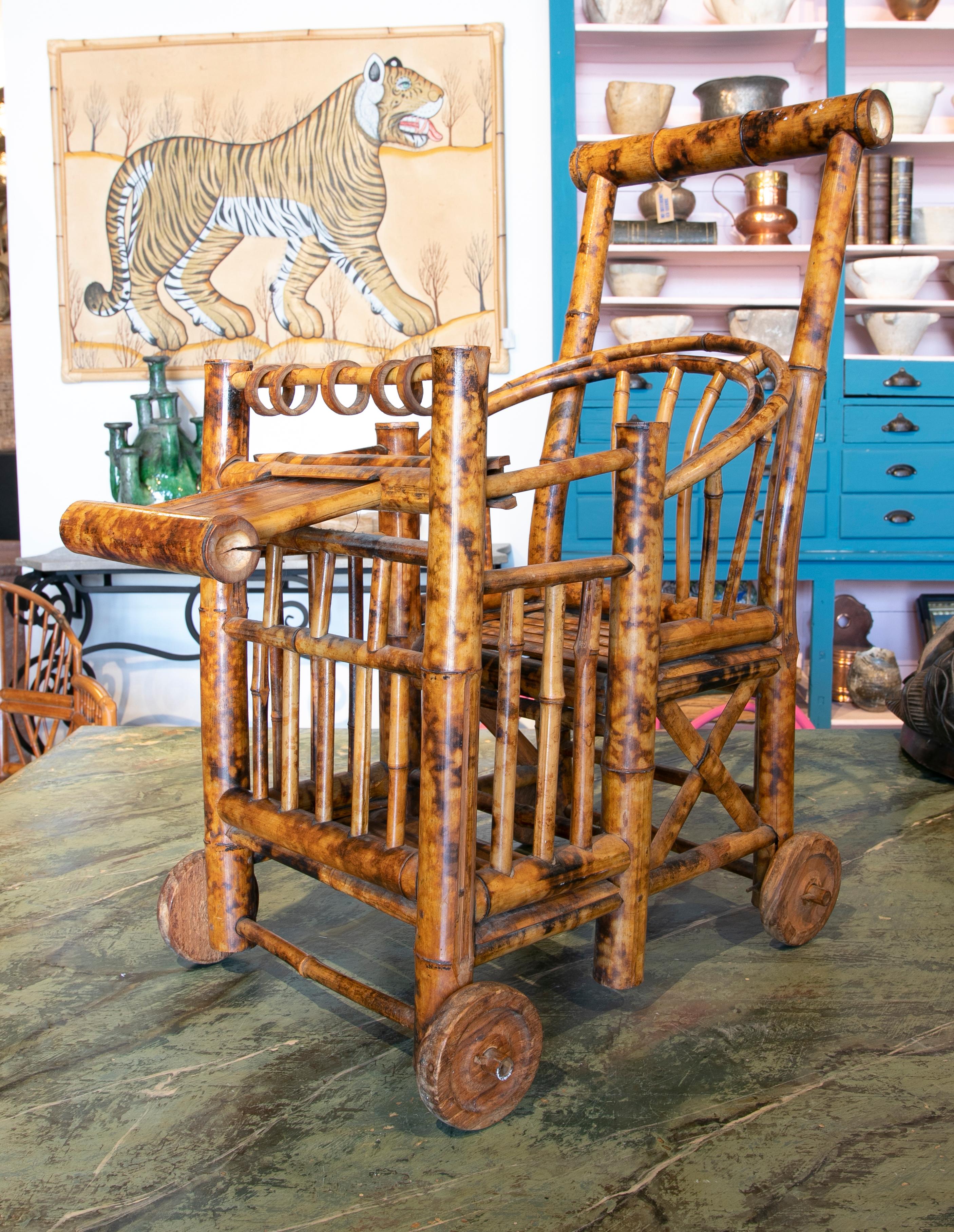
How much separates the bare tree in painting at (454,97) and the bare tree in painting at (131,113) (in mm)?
1048

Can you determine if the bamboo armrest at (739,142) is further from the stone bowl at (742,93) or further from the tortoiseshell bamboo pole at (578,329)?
the stone bowl at (742,93)

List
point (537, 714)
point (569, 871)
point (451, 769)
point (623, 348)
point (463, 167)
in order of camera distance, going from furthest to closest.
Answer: point (463, 167) < point (623, 348) < point (537, 714) < point (569, 871) < point (451, 769)

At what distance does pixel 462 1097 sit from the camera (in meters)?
0.85

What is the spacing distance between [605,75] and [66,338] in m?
2.11

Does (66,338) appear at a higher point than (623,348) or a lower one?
higher

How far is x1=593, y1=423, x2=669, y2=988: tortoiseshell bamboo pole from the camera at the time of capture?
3.16 ft

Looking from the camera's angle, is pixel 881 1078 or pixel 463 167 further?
pixel 463 167

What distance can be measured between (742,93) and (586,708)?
3028 millimetres

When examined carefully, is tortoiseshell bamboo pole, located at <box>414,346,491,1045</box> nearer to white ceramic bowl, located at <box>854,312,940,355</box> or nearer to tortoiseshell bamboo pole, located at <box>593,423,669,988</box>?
tortoiseshell bamboo pole, located at <box>593,423,669,988</box>

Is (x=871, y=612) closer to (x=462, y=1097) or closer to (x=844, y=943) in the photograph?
(x=844, y=943)

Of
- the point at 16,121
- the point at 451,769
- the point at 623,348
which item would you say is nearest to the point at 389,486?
the point at 451,769

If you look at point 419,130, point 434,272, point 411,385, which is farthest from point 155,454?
point 411,385

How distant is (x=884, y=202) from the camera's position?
3.53m

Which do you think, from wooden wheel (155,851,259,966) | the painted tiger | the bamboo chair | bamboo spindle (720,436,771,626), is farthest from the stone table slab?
the painted tiger
